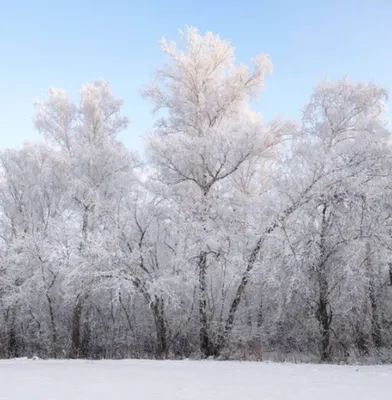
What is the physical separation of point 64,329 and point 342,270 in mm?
10705

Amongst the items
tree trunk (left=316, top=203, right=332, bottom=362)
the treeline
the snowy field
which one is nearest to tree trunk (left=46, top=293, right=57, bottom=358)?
the treeline

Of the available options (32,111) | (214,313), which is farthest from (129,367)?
(32,111)

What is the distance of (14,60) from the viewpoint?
1567cm

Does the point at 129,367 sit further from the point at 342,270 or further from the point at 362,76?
the point at 362,76

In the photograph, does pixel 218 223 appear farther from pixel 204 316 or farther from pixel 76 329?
pixel 76 329

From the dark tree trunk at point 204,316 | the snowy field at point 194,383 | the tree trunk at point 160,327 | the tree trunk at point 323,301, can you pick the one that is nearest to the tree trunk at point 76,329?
the tree trunk at point 160,327

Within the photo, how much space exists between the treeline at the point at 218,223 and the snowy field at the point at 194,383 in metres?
2.51

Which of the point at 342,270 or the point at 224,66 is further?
the point at 224,66

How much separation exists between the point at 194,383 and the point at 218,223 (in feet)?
16.5

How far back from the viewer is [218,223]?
33.8 ft

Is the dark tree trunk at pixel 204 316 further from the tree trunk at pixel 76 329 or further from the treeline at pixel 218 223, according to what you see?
the tree trunk at pixel 76 329

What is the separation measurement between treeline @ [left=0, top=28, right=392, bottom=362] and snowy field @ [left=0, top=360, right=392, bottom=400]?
2.51 meters

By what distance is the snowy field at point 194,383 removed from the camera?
4887mm

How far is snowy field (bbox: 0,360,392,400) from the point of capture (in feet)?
16.0
